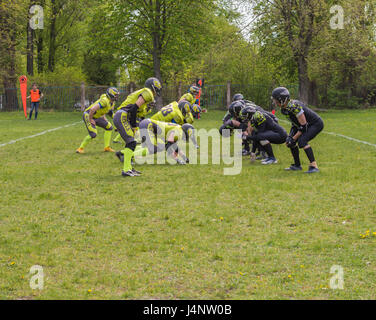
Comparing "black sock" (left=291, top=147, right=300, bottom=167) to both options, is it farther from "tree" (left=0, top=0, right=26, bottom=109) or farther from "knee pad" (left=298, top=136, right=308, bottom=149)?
"tree" (left=0, top=0, right=26, bottom=109)

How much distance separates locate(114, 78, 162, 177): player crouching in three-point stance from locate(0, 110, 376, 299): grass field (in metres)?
0.46

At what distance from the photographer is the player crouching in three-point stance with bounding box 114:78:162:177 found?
33.9 feet

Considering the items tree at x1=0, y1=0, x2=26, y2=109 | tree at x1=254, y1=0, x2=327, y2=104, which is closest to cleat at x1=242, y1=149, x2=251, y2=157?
tree at x1=254, y1=0, x2=327, y2=104

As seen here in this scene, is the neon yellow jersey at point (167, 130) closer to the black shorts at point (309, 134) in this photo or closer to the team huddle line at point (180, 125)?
the team huddle line at point (180, 125)

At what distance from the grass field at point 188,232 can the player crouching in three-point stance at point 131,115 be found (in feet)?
1.51

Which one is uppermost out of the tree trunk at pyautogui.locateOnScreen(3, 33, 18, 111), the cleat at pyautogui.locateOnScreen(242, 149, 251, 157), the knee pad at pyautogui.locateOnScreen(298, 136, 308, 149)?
the tree trunk at pyautogui.locateOnScreen(3, 33, 18, 111)

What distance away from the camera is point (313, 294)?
14.1ft

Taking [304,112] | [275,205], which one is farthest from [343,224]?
[304,112]

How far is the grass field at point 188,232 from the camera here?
4.54 meters

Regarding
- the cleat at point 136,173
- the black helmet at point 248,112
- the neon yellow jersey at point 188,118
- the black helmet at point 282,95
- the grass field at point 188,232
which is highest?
the black helmet at point 282,95

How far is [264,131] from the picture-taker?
12391 mm

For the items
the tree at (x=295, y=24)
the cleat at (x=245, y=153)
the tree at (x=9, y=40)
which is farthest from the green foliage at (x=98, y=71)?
the cleat at (x=245, y=153)
